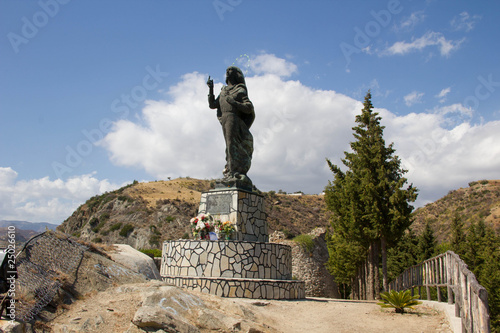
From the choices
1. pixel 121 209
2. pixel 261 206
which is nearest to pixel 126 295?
pixel 261 206

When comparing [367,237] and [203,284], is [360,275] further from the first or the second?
[203,284]

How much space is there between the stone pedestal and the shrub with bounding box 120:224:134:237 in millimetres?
29767

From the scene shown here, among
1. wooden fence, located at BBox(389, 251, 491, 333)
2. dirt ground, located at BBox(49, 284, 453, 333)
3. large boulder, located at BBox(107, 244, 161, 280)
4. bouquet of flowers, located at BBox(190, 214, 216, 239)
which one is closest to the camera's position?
wooden fence, located at BBox(389, 251, 491, 333)

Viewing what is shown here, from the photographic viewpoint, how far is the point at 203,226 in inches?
430

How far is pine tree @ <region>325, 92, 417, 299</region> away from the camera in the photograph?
1609cm

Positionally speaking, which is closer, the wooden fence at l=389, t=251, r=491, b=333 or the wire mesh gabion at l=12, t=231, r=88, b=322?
the wooden fence at l=389, t=251, r=491, b=333

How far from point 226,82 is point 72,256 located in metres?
8.67

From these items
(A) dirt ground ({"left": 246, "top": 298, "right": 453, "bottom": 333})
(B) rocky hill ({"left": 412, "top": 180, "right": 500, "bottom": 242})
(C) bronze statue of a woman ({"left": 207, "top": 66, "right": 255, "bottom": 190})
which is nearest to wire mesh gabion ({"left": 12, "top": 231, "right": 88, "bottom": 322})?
(A) dirt ground ({"left": 246, "top": 298, "right": 453, "bottom": 333})

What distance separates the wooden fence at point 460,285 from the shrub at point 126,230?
33.0 m

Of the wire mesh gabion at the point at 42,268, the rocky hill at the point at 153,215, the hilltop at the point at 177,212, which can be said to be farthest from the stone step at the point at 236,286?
the hilltop at the point at 177,212

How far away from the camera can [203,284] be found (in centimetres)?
953

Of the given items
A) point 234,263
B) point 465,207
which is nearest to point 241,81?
point 234,263

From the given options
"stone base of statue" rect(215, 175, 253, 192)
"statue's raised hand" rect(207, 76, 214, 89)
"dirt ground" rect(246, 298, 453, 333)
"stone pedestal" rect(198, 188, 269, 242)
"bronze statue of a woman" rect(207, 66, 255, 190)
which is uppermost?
"statue's raised hand" rect(207, 76, 214, 89)

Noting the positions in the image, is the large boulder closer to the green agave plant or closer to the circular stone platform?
the circular stone platform
